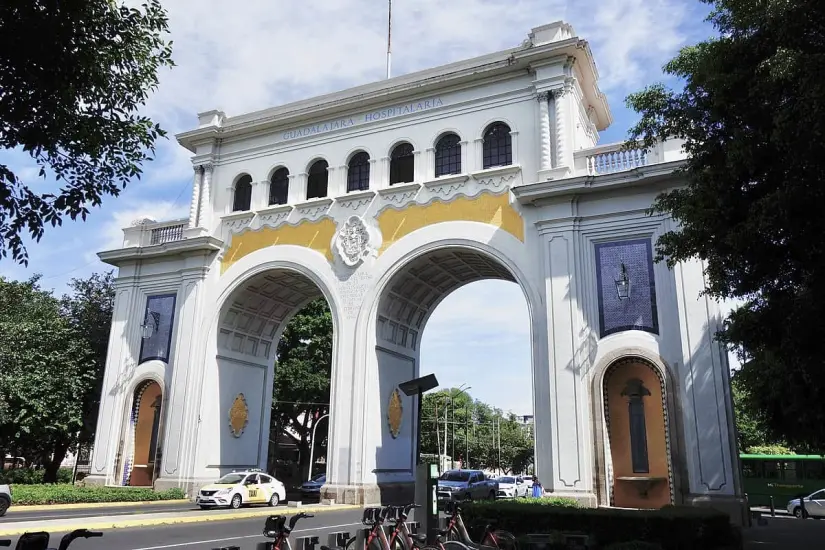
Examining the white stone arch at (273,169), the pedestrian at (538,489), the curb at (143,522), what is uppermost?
the white stone arch at (273,169)

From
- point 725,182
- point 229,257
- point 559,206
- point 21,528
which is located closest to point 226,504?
point 21,528

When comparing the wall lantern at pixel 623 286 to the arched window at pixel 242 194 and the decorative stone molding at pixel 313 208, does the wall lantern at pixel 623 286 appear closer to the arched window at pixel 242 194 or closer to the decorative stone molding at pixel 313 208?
the decorative stone molding at pixel 313 208

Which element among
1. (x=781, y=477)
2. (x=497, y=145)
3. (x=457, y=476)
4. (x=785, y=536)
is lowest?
(x=785, y=536)

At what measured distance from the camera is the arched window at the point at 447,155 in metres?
24.8

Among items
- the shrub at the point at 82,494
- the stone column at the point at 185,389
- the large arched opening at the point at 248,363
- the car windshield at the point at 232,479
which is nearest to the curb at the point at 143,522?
the car windshield at the point at 232,479

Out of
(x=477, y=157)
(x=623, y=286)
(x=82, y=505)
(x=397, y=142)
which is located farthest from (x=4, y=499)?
(x=623, y=286)

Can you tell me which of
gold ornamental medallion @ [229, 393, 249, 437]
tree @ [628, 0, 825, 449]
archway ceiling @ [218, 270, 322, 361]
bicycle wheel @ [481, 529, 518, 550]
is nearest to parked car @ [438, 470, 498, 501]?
gold ornamental medallion @ [229, 393, 249, 437]

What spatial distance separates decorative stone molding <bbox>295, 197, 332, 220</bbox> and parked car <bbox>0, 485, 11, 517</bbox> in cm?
1319

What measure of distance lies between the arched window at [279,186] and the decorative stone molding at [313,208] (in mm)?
1640

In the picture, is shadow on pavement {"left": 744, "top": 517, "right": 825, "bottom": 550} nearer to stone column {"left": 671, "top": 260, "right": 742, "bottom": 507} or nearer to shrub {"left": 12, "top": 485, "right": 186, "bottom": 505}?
stone column {"left": 671, "top": 260, "right": 742, "bottom": 507}

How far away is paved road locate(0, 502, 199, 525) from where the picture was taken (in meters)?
18.2

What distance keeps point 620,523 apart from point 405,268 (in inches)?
520

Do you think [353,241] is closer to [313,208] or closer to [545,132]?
[313,208]

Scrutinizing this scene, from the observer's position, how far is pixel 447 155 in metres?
25.0
